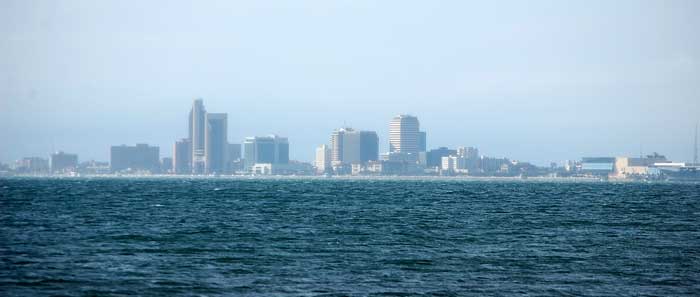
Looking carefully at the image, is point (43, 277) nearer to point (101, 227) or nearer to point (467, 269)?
point (467, 269)

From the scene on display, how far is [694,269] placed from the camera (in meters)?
42.9

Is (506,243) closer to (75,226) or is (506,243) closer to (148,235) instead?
(148,235)

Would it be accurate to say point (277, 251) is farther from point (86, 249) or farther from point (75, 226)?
point (75, 226)

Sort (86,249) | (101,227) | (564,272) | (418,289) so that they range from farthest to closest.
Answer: (101,227)
(86,249)
(564,272)
(418,289)

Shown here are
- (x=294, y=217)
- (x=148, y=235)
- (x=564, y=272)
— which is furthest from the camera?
(x=294, y=217)

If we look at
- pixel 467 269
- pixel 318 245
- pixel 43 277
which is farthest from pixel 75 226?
pixel 467 269

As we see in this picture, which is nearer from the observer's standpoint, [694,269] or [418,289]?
[418,289]

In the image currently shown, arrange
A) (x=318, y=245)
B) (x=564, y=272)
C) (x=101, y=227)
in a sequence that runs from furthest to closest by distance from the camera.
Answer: (x=101, y=227), (x=318, y=245), (x=564, y=272)

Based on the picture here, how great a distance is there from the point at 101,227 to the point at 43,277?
78.8 ft

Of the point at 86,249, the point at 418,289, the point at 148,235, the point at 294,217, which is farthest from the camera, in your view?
the point at 294,217

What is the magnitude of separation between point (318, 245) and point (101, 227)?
58.7ft

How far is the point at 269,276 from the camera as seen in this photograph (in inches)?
1519

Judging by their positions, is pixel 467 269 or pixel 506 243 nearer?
pixel 467 269

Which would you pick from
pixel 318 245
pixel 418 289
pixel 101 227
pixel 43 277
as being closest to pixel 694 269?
pixel 418 289
